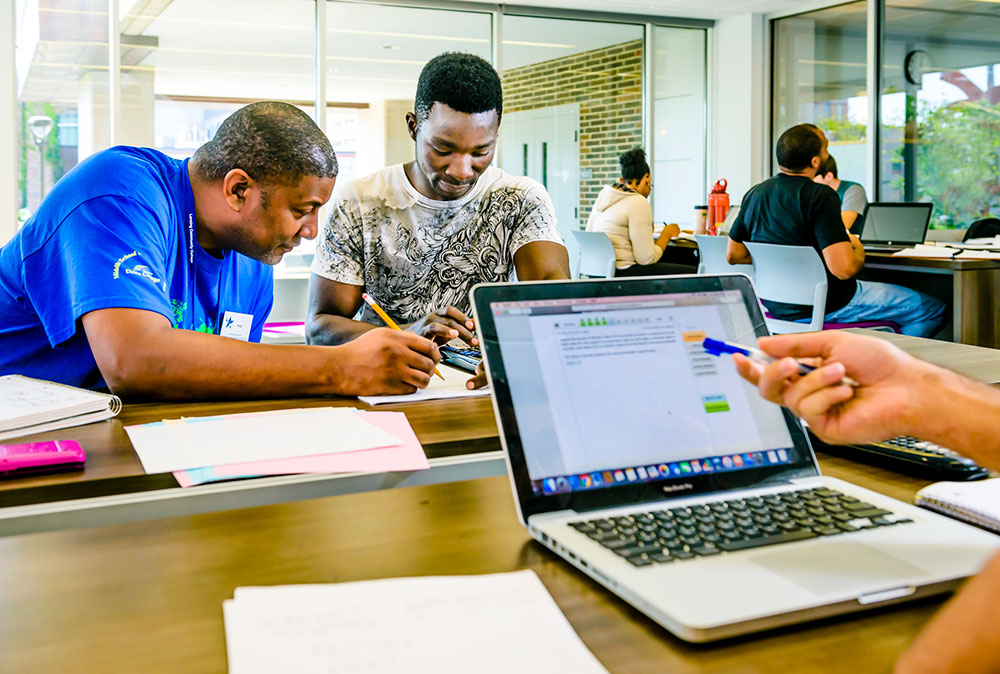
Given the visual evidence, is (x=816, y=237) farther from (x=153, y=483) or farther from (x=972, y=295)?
(x=153, y=483)

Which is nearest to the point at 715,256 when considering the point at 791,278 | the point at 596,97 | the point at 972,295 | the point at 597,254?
the point at 791,278

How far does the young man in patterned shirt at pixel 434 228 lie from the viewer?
212 cm

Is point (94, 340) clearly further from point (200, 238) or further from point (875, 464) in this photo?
point (875, 464)

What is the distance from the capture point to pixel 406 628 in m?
0.62

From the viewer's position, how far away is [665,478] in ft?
2.83

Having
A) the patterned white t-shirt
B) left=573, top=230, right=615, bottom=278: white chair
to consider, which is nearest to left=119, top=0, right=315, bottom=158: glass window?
left=573, top=230, right=615, bottom=278: white chair

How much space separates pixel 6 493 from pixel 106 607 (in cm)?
37

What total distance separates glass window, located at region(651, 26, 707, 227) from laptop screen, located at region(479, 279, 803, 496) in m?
7.17

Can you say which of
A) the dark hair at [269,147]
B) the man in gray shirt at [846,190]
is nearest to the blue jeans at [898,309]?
the man in gray shirt at [846,190]

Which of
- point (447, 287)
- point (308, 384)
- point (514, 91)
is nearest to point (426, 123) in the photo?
point (447, 287)

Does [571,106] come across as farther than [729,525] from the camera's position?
Yes

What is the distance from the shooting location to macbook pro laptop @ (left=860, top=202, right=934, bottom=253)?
4.88m

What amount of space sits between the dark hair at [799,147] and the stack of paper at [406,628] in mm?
3808

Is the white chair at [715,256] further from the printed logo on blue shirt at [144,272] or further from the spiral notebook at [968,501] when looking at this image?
the spiral notebook at [968,501]
